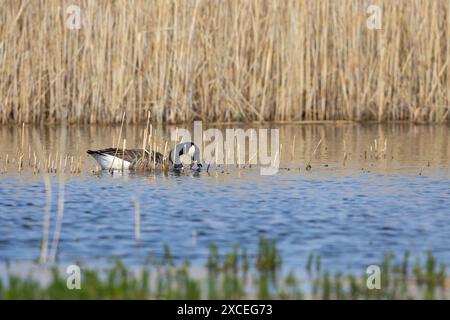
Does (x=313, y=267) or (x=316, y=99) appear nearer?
(x=313, y=267)

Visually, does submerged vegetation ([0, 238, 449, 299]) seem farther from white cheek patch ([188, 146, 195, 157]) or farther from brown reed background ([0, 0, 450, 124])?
brown reed background ([0, 0, 450, 124])

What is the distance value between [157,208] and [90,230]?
1.29 meters

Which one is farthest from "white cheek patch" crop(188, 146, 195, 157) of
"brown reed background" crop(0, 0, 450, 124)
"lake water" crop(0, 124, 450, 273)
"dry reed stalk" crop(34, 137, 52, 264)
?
"brown reed background" crop(0, 0, 450, 124)

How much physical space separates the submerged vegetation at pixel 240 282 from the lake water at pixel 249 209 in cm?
23

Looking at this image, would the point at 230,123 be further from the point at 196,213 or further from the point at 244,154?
the point at 196,213

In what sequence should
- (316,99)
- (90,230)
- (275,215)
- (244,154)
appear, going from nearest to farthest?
1. (90,230)
2. (275,215)
3. (244,154)
4. (316,99)

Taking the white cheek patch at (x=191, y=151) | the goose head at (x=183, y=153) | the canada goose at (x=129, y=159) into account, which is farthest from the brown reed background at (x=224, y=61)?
the canada goose at (x=129, y=159)

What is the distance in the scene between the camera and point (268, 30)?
1831cm

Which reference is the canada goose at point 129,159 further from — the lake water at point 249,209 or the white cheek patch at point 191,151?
the lake water at point 249,209

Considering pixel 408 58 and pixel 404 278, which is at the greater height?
pixel 408 58

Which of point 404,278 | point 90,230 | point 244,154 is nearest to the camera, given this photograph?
point 404,278

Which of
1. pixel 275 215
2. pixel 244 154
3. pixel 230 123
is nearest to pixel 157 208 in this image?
pixel 275 215

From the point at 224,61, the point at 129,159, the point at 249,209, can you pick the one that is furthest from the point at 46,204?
the point at 224,61

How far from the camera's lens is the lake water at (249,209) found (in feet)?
24.3
